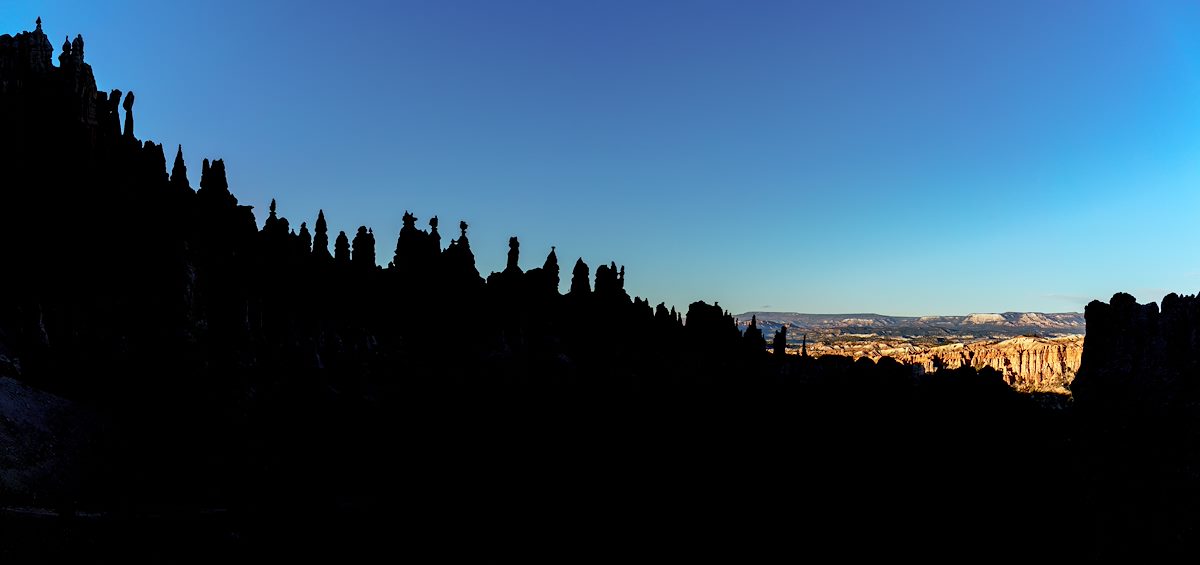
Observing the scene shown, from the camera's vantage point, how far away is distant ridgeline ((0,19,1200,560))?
169 ft

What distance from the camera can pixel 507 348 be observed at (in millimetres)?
92062

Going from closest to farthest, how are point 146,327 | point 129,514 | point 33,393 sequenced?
point 129,514
point 33,393
point 146,327

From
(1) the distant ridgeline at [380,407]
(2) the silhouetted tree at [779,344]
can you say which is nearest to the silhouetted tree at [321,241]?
(1) the distant ridgeline at [380,407]

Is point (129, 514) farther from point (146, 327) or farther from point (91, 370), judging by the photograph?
point (146, 327)

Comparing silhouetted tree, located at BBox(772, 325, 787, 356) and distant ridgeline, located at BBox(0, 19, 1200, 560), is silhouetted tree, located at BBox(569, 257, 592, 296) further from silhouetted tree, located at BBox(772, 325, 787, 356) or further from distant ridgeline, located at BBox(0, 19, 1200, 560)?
silhouetted tree, located at BBox(772, 325, 787, 356)

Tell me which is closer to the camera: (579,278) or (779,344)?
(579,278)

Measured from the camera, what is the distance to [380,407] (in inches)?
2881

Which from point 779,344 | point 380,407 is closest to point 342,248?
point 380,407

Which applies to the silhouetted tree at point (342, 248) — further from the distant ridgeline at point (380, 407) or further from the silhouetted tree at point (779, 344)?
the silhouetted tree at point (779, 344)

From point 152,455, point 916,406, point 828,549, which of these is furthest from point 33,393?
point 916,406

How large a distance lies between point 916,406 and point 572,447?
4734cm

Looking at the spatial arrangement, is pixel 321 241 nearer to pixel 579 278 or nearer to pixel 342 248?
pixel 342 248

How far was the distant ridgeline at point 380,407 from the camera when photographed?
5150cm

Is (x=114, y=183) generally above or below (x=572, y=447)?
above
